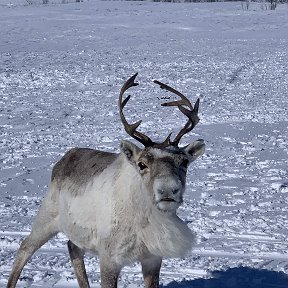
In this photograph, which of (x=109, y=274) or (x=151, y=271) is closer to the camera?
(x=109, y=274)

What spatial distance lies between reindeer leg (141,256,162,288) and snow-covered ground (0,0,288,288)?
833 millimetres

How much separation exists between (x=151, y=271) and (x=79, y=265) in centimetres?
93

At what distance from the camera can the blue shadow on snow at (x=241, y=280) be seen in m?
6.20

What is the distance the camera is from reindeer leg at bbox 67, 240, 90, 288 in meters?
5.96

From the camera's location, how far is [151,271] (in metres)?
5.30

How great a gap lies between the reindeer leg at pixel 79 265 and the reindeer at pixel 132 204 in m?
0.39

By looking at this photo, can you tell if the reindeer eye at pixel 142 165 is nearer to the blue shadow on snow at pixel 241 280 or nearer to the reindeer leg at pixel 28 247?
the reindeer leg at pixel 28 247

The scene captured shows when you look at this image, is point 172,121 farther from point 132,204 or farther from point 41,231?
point 132,204

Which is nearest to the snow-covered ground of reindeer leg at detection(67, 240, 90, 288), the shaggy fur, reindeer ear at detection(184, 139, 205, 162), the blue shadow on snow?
the blue shadow on snow

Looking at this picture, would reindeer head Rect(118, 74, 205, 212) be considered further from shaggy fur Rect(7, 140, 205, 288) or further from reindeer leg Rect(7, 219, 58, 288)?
reindeer leg Rect(7, 219, 58, 288)

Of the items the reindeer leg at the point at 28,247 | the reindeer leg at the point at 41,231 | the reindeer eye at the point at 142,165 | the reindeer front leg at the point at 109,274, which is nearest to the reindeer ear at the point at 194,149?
the reindeer eye at the point at 142,165

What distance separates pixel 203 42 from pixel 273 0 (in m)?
17.5

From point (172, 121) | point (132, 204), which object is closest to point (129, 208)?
point (132, 204)

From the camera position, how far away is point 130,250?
4.96 metres
